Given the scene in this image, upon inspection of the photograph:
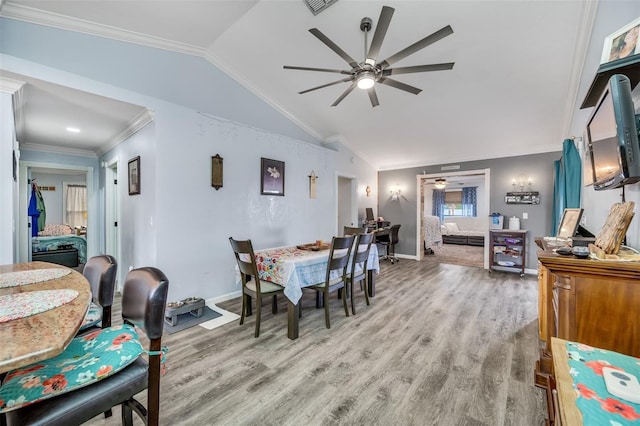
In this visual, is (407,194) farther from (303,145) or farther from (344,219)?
(303,145)

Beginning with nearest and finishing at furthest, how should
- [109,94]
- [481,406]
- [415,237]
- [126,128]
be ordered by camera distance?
[481,406] < [109,94] < [126,128] < [415,237]

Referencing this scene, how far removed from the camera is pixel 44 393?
0.86 metres

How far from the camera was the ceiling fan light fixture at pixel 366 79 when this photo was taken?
2.32 metres

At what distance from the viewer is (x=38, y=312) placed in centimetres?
90

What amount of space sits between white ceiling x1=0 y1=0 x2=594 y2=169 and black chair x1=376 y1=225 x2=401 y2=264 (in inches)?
95.4

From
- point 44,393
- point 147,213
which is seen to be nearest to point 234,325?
point 147,213

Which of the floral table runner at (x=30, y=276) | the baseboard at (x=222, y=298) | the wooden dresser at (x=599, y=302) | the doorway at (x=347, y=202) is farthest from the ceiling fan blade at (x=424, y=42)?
the doorway at (x=347, y=202)

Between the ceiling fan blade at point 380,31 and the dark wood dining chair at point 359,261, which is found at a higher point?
the ceiling fan blade at point 380,31

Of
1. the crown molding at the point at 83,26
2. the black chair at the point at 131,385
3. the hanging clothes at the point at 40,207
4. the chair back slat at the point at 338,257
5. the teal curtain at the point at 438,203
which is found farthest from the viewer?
the teal curtain at the point at 438,203

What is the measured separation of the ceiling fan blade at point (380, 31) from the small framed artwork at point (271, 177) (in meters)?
2.36

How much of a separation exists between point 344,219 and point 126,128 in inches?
184

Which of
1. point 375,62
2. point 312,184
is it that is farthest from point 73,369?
point 312,184

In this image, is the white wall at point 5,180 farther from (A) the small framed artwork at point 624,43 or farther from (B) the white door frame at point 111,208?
(A) the small framed artwork at point 624,43

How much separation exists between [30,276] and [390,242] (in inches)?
227
